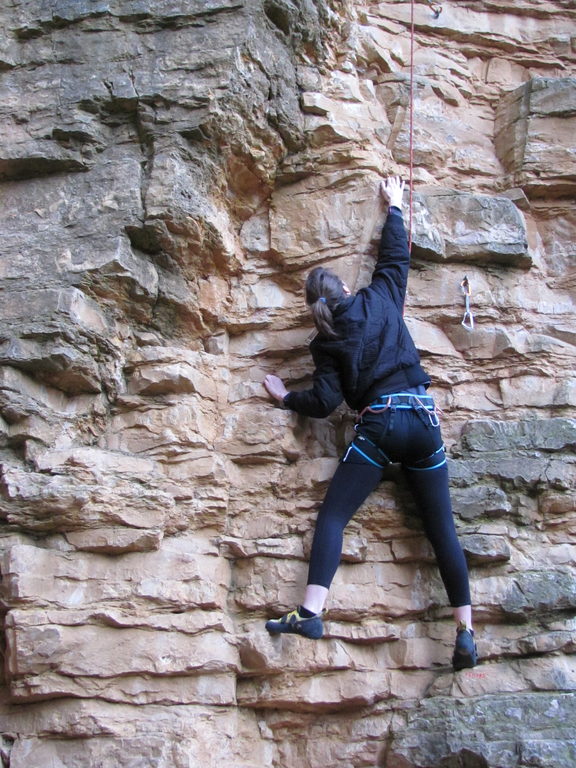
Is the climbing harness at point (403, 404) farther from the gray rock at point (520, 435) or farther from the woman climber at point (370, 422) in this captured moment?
the gray rock at point (520, 435)

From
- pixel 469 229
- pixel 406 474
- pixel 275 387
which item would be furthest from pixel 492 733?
pixel 469 229

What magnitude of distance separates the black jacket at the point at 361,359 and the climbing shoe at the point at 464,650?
131 centimetres

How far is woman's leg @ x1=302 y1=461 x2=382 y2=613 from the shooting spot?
4.77m

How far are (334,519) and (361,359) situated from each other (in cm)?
90

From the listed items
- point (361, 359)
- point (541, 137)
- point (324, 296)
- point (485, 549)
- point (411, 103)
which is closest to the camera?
point (485, 549)

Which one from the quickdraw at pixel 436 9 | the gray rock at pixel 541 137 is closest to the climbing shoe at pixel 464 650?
the gray rock at pixel 541 137

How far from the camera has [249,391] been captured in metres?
5.61

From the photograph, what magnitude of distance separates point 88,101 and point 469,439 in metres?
3.09

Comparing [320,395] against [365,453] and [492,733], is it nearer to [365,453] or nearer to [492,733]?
[365,453]

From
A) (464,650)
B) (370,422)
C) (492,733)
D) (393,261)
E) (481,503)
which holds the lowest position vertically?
(492,733)

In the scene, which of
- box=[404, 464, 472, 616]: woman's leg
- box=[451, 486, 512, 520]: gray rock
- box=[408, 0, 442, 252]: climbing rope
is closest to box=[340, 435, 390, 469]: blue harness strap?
box=[404, 464, 472, 616]: woman's leg

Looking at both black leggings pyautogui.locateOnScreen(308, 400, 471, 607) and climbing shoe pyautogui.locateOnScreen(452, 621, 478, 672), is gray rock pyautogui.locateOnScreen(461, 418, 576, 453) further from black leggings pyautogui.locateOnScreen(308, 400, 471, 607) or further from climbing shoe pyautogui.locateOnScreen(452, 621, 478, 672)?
climbing shoe pyautogui.locateOnScreen(452, 621, 478, 672)

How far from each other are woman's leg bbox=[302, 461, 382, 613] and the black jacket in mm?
394

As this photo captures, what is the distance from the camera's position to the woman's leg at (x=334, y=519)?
15.7 ft
